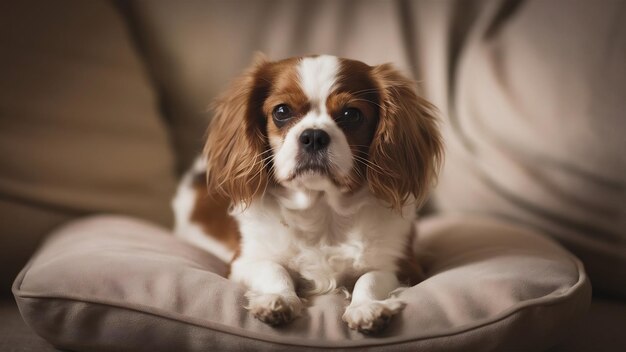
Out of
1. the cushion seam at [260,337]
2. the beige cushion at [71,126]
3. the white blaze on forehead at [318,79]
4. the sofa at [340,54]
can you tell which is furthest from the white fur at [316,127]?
the beige cushion at [71,126]

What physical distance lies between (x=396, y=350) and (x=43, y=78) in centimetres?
141

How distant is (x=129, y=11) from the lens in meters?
2.41

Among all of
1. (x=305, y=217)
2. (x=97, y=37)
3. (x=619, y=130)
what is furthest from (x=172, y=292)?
(x=619, y=130)

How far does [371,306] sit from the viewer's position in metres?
1.27

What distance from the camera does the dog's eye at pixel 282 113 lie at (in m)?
1.53

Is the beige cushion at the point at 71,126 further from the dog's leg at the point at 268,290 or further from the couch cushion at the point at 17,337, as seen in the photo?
the dog's leg at the point at 268,290

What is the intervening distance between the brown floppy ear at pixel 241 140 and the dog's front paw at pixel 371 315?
1.41ft

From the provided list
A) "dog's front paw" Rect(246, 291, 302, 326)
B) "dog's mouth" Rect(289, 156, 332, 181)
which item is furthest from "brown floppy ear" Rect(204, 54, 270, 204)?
"dog's front paw" Rect(246, 291, 302, 326)

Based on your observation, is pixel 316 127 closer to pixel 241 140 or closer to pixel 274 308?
pixel 241 140

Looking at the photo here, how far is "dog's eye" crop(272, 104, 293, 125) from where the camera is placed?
5.02 ft

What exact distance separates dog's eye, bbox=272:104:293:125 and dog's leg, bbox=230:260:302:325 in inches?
13.6

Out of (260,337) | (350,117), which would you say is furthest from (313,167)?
(260,337)

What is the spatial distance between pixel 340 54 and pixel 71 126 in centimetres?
97

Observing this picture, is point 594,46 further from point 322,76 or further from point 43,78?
point 43,78
